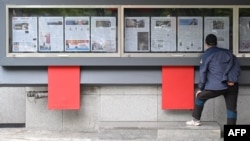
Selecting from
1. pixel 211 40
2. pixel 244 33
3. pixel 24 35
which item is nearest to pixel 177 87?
pixel 211 40

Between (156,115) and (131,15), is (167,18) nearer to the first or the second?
(131,15)

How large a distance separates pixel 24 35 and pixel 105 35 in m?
1.41

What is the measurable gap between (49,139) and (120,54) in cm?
188

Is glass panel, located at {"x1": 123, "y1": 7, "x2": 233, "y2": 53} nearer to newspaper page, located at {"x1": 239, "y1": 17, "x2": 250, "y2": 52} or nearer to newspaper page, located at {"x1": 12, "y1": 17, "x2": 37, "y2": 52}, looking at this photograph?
newspaper page, located at {"x1": 239, "y1": 17, "x2": 250, "y2": 52}

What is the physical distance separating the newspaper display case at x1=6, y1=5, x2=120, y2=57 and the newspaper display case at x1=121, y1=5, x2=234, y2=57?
283 millimetres

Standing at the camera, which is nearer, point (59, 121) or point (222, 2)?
point (222, 2)

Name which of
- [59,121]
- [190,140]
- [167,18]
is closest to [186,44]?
[167,18]

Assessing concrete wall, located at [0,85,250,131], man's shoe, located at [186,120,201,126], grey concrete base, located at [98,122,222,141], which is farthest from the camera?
concrete wall, located at [0,85,250,131]

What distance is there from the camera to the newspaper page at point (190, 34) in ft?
29.2

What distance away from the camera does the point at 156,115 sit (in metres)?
9.14

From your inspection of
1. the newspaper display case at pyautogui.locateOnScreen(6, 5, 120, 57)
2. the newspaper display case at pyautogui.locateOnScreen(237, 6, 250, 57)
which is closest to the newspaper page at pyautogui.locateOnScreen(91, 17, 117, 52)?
the newspaper display case at pyautogui.locateOnScreen(6, 5, 120, 57)

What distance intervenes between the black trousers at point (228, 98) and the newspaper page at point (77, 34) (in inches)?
84.7

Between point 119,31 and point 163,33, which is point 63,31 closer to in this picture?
point 119,31

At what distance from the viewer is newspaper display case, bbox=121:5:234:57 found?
888 centimetres
